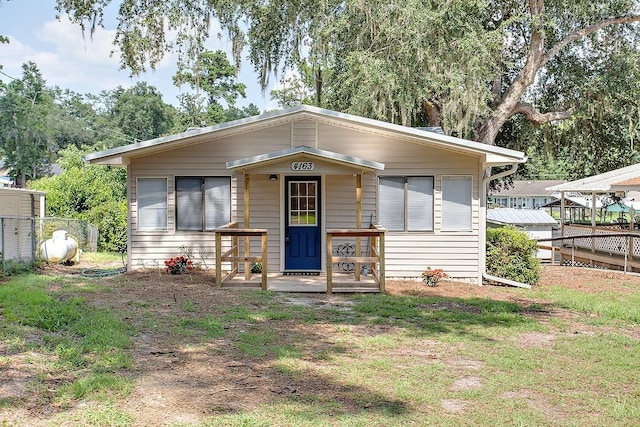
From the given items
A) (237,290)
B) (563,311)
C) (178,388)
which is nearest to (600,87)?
(563,311)

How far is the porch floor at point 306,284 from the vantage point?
31.3 feet

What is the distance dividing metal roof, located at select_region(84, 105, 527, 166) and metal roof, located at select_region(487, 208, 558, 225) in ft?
58.4

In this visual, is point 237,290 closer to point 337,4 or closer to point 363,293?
point 363,293

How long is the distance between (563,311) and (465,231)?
2.99 metres

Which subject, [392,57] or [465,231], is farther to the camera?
[392,57]

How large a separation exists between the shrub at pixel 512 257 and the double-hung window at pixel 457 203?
94 centimetres

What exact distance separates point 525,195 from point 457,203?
48.3 metres

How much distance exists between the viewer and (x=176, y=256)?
1115cm

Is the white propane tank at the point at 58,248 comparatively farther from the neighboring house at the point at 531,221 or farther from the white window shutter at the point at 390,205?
the neighboring house at the point at 531,221

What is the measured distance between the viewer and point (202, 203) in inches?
438

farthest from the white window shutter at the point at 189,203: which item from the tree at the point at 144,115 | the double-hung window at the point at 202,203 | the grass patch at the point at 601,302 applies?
the tree at the point at 144,115

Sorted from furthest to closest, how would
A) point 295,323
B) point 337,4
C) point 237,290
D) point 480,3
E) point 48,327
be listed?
point 337,4 < point 480,3 < point 237,290 < point 295,323 < point 48,327

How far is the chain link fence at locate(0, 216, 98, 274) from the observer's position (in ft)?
39.2

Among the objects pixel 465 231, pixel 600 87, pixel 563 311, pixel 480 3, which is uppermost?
pixel 480 3
